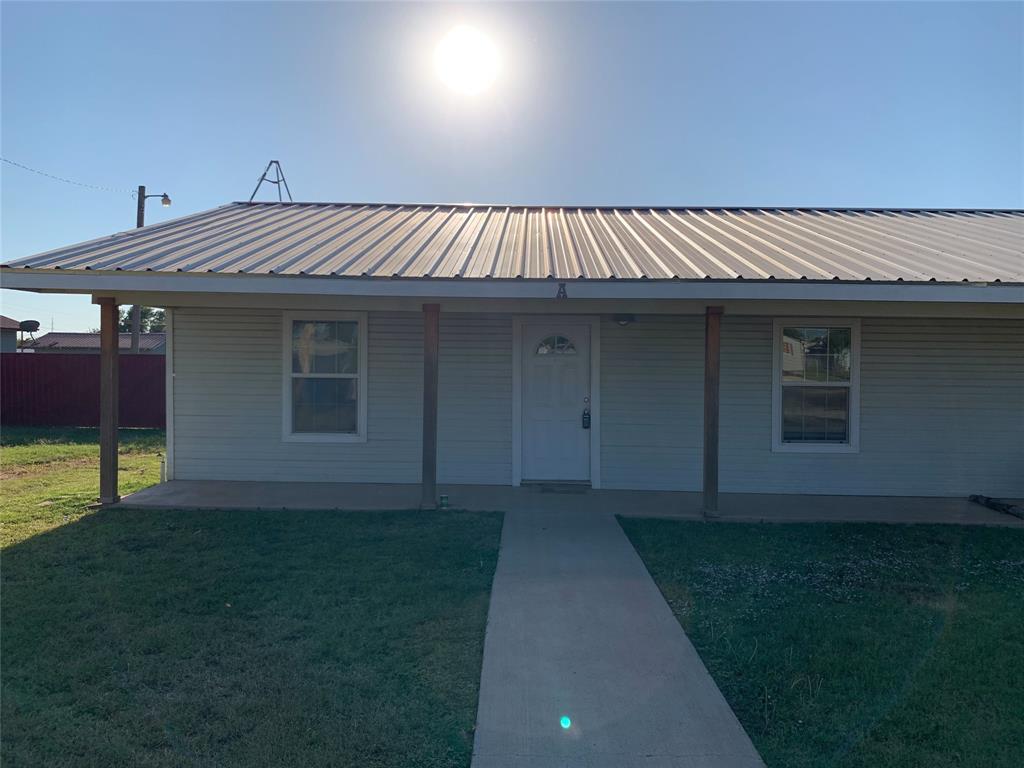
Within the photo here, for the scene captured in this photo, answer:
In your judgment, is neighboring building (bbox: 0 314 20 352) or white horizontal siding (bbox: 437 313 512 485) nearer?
white horizontal siding (bbox: 437 313 512 485)

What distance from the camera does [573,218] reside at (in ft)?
35.9

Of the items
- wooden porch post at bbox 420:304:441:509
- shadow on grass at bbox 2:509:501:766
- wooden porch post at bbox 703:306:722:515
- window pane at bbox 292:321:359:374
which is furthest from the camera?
window pane at bbox 292:321:359:374

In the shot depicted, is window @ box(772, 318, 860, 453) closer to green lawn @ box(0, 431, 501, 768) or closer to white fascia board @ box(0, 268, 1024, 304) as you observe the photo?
white fascia board @ box(0, 268, 1024, 304)

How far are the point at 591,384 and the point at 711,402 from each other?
6.52 ft

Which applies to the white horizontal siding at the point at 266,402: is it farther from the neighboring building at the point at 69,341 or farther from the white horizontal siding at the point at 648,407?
the neighboring building at the point at 69,341

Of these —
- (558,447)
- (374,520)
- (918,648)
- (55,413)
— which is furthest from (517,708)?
(55,413)

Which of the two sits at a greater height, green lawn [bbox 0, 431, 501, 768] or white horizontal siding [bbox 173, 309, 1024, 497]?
white horizontal siding [bbox 173, 309, 1024, 497]

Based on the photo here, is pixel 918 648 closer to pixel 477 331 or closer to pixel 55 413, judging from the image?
pixel 477 331

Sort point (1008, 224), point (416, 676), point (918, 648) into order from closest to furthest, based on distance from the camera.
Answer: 1. point (416, 676)
2. point (918, 648)
3. point (1008, 224)

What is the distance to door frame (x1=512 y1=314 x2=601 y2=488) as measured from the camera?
8.82 meters

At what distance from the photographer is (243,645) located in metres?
4.09

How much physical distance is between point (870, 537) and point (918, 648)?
9.01ft

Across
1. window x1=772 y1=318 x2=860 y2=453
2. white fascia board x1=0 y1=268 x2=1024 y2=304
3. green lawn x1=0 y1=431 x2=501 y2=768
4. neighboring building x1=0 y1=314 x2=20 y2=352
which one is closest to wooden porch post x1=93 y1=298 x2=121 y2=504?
green lawn x1=0 y1=431 x2=501 y2=768

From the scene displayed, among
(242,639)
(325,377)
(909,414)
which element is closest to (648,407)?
(909,414)
